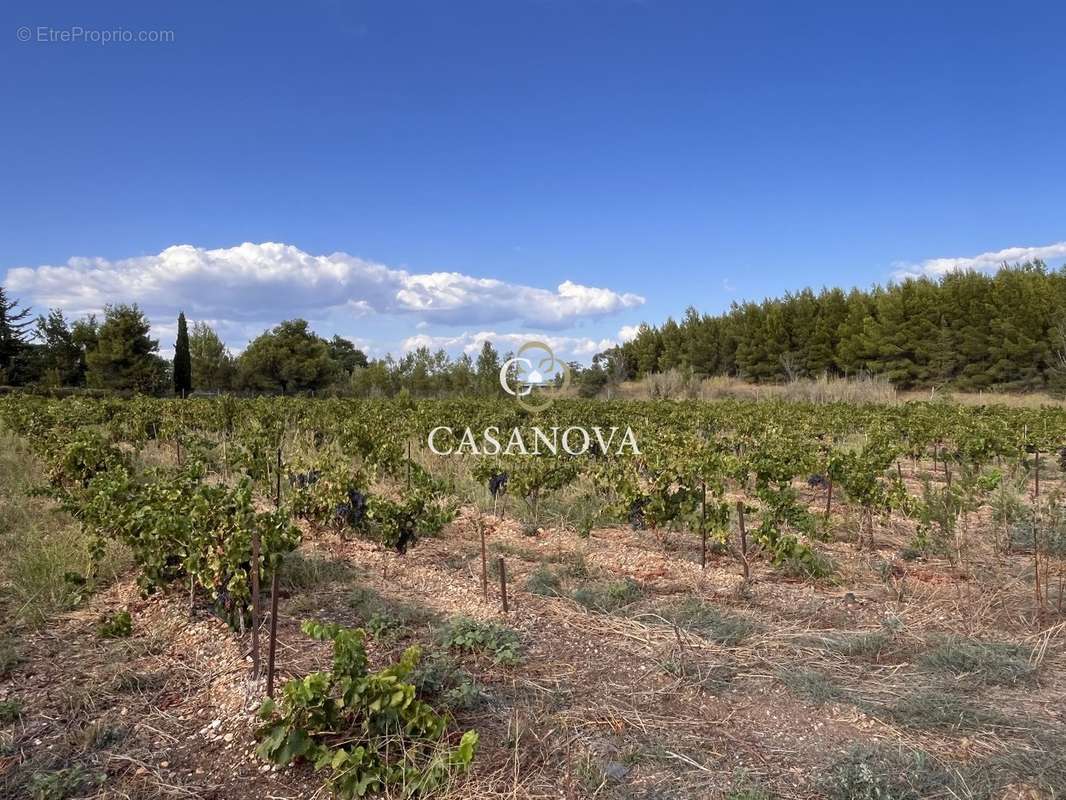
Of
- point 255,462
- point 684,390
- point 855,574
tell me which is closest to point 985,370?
point 684,390

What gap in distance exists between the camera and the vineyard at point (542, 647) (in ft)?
7.83

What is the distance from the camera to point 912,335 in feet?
94.5

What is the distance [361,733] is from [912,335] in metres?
31.4

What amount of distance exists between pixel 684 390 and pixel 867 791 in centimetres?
2618

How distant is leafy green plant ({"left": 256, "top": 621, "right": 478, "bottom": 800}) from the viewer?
2.26 m

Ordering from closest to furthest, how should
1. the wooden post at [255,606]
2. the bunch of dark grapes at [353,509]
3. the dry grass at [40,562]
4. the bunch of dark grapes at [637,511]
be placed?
1. the wooden post at [255,606]
2. the dry grass at [40,562]
3. the bunch of dark grapes at [353,509]
4. the bunch of dark grapes at [637,511]

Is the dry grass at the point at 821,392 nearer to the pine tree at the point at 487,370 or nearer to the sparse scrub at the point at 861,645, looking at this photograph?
the pine tree at the point at 487,370

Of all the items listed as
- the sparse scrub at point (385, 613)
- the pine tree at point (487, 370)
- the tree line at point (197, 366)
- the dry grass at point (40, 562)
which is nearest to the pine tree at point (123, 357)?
the tree line at point (197, 366)

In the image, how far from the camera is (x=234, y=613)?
3572 mm

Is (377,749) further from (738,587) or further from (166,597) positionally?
(738,587)

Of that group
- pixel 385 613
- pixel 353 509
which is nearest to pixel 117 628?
pixel 385 613

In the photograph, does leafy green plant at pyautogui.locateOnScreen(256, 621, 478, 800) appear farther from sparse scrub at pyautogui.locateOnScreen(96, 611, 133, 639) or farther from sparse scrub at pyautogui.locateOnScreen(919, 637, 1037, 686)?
sparse scrub at pyautogui.locateOnScreen(919, 637, 1037, 686)

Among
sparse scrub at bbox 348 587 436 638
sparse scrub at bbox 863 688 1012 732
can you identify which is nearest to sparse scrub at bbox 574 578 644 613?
sparse scrub at bbox 348 587 436 638

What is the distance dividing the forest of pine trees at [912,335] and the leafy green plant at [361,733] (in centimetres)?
2763
